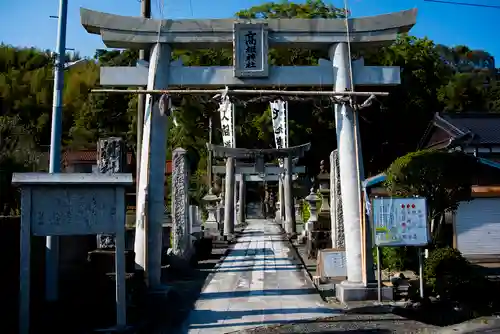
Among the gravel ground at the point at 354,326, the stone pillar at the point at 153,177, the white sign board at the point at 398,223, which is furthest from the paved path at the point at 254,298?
the white sign board at the point at 398,223

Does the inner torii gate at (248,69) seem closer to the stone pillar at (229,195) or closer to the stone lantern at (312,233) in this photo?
the stone lantern at (312,233)

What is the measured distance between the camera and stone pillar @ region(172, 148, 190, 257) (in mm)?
15055

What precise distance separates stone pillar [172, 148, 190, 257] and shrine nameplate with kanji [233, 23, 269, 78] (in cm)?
496

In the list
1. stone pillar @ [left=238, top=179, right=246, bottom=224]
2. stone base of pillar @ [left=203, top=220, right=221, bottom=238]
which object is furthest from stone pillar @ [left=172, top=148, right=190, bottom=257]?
stone pillar @ [left=238, top=179, right=246, bottom=224]

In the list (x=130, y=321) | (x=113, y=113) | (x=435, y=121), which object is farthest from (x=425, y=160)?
(x=113, y=113)

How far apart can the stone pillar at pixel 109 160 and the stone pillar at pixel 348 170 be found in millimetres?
4866

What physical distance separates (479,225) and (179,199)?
1122 cm

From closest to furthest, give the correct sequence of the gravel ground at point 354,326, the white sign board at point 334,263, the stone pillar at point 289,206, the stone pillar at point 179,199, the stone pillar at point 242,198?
1. the gravel ground at point 354,326
2. the white sign board at point 334,263
3. the stone pillar at point 179,199
4. the stone pillar at point 289,206
5. the stone pillar at point 242,198

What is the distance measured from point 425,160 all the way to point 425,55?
2680 centimetres

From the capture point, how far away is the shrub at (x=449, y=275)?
34.8ft

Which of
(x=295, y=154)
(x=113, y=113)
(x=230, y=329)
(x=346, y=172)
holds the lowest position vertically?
(x=230, y=329)

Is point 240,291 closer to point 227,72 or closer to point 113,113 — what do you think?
point 227,72

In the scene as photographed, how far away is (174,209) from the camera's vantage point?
50.2ft

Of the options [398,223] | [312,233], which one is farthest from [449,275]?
[312,233]
